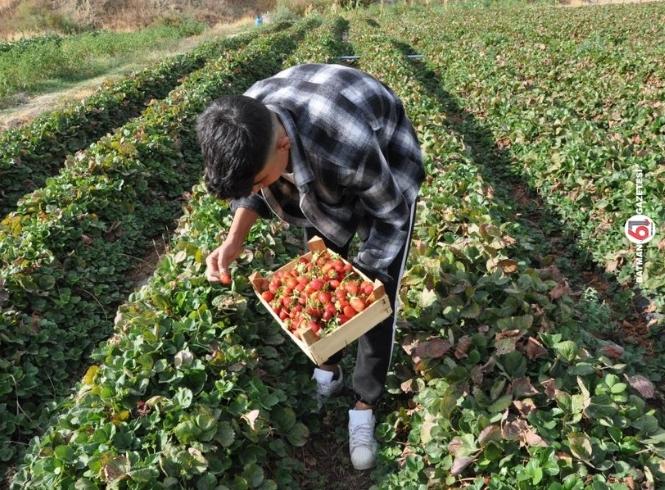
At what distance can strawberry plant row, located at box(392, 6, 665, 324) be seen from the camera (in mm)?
4980

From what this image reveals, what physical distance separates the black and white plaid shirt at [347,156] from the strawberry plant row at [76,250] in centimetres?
251

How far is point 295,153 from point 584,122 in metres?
5.97

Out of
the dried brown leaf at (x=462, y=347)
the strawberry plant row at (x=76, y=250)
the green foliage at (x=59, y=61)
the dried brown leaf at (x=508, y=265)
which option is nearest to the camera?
the dried brown leaf at (x=462, y=347)

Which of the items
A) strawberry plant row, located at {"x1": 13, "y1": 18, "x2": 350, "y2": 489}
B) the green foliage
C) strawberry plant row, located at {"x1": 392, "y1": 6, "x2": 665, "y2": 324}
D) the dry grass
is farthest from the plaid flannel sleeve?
the dry grass

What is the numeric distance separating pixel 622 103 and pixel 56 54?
58.9 ft

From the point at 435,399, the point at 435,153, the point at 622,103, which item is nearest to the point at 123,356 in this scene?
the point at 435,399

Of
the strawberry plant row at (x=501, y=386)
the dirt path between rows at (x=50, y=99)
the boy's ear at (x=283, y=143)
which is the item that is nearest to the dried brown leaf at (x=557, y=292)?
the strawberry plant row at (x=501, y=386)

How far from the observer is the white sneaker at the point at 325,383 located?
131 inches

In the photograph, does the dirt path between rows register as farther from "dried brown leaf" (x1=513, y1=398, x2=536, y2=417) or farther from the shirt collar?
"dried brown leaf" (x1=513, y1=398, x2=536, y2=417)

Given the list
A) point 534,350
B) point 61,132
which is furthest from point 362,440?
point 61,132

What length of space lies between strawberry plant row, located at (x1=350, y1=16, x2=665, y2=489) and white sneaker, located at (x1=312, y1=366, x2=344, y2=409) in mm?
368

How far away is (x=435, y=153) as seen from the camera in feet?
19.5

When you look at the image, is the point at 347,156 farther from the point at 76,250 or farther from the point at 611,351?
the point at 76,250

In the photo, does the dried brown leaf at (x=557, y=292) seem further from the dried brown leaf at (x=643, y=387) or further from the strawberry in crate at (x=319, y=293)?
the strawberry in crate at (x=319, y=293)
